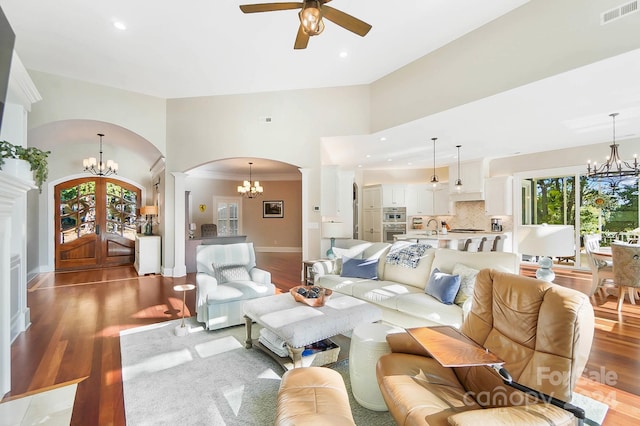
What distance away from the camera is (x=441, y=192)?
29.5ft

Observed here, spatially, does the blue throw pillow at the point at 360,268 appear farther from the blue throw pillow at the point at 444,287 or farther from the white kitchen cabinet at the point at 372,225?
the white kitchen cabinet at the point at 372,225

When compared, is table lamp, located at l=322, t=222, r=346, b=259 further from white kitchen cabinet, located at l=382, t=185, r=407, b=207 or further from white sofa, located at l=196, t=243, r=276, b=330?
white kitchen cabinet, located at l=382, t=185, r=407, b=207

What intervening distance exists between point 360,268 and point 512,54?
320 cm

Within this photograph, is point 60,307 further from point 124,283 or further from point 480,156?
point 480,156

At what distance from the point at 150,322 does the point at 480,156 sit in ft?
26.1

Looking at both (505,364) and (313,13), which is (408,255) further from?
(313,13)

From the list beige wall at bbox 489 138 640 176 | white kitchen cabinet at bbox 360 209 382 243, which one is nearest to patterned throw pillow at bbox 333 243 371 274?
white kitchen cabinet at bbox 360 209 382 243

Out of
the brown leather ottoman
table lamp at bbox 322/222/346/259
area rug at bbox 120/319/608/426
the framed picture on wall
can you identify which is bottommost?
area rug at bbox 120/319/608/426

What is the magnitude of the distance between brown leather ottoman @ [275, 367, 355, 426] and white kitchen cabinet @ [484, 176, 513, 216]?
768cm

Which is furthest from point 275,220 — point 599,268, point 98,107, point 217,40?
point 599,268

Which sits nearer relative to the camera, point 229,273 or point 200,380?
point 200,380

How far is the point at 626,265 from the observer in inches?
157

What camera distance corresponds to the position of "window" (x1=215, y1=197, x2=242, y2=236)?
10.5 metres

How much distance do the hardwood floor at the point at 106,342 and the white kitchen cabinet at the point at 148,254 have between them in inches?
21.0
